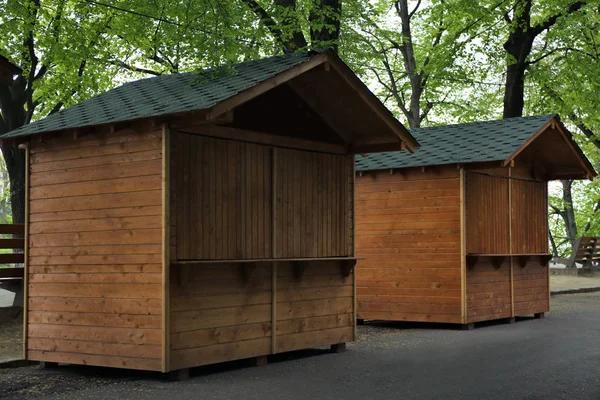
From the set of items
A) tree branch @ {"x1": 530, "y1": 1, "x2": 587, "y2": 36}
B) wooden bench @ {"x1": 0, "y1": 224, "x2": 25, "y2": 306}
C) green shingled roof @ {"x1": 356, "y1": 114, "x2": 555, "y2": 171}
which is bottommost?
wooden bench @ {"x1": 0, "y1": 224, "x2": 25, "y2": 306}

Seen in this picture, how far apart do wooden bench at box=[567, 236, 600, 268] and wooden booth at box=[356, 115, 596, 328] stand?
1504cm

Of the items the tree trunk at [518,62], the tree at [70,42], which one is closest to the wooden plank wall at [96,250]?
the tree at [70,42]

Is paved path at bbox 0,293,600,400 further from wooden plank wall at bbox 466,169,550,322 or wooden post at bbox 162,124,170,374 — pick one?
wooden plank wall at bbox 466,169,550,322

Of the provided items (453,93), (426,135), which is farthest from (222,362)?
(453,93)

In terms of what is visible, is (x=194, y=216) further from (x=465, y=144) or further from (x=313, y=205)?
(x=465, y=144)

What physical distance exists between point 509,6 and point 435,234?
1355 centimetres

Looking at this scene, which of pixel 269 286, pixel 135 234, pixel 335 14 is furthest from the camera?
pixel 335 14

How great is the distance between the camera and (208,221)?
10.9m

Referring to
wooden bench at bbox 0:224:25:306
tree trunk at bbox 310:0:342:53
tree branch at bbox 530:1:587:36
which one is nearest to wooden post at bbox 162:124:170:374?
wooden bench at bbox 0:224:25:306

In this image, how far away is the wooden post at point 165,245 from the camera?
9.97 metres

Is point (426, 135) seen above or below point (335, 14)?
below

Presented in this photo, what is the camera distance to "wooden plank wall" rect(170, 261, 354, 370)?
1040 cm

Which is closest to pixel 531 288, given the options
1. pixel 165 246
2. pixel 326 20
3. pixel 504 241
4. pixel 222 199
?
pixel 504 241

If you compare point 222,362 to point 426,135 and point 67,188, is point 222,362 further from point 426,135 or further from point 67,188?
point 426,135
